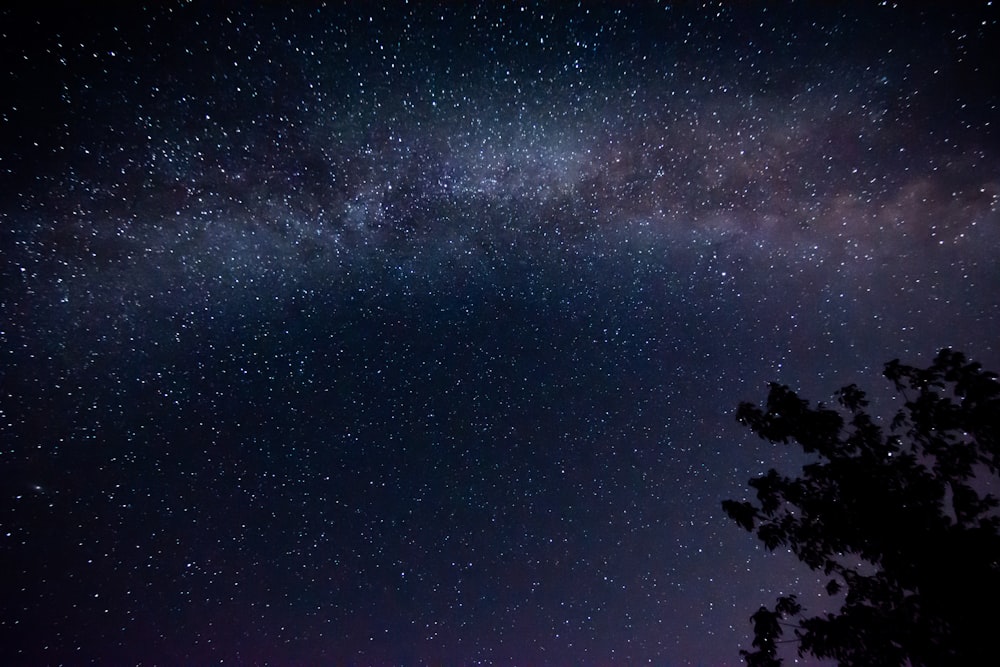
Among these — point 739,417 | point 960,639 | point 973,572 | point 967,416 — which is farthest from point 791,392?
point 960,639

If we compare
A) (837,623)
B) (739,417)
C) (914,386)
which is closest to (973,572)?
(837,623)

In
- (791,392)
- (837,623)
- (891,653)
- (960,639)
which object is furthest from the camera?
(791,392)

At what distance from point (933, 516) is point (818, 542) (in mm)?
1370

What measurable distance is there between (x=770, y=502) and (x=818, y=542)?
2.67 ft

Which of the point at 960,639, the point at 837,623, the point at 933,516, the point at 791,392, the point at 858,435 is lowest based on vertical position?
the point at 960,639

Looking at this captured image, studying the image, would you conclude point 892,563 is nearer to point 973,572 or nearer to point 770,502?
point 973,572

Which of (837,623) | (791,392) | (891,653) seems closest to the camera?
(891,653)

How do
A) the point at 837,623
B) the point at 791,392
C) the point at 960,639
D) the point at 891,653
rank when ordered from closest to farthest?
the point at 960,639
the point at 891,653
the point at 837,623
the point at 791,392

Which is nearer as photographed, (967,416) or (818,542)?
(967,416)

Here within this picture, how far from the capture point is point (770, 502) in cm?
714

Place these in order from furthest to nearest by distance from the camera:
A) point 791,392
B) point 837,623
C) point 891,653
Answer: point 791,392
point 837,623
point 891,653

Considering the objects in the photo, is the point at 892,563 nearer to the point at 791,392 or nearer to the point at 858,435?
Result: the point at 858,435

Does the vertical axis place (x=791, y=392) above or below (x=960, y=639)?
above

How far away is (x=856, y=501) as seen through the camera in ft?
21.7
